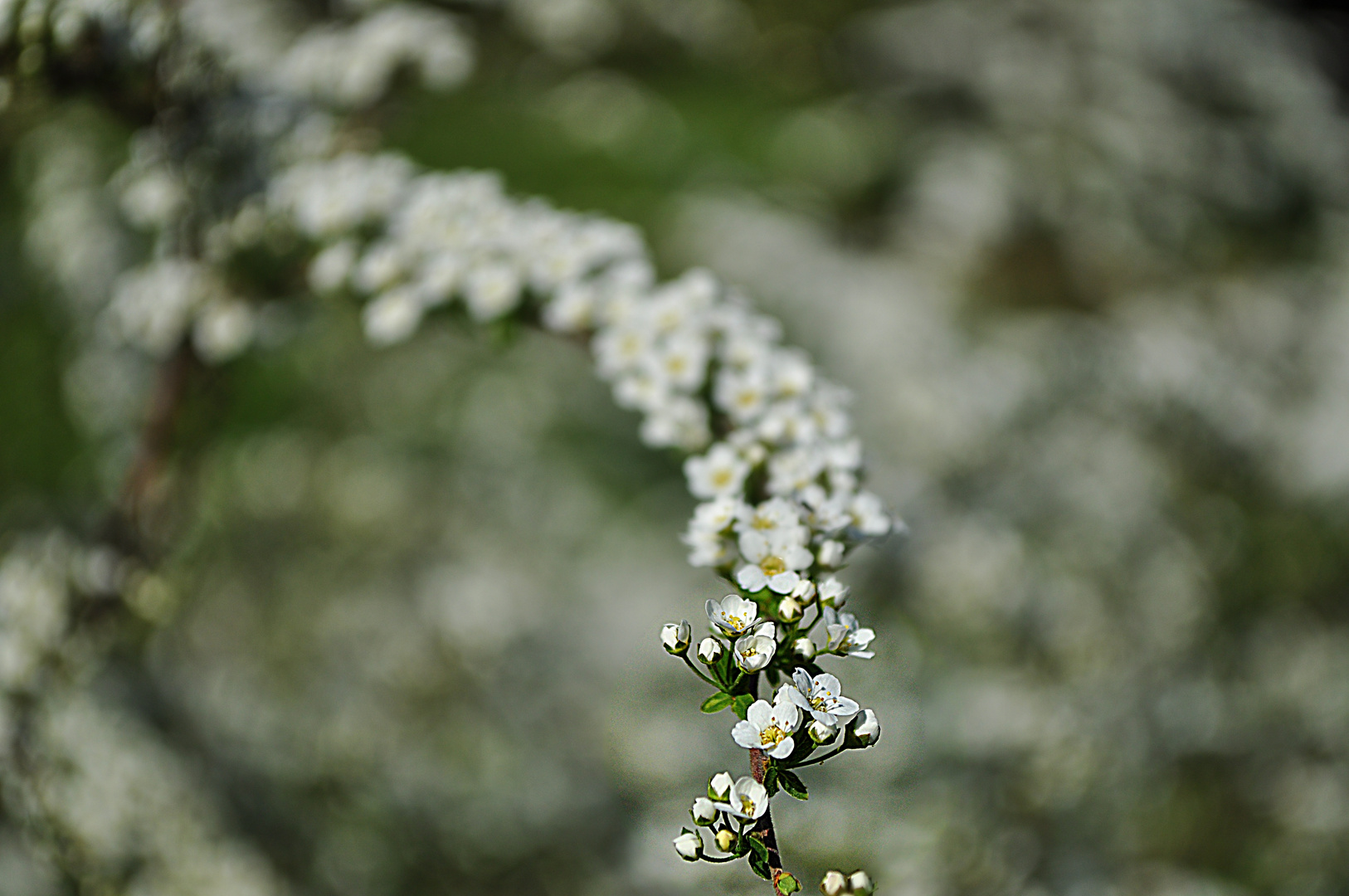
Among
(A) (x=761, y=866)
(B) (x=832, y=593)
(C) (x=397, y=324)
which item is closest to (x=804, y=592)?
(B) (x=832, y=593)

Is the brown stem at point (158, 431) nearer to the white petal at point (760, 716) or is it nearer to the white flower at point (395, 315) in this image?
the white flower at point (395, 315)

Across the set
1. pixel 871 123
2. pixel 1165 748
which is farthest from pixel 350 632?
pixel 871 123

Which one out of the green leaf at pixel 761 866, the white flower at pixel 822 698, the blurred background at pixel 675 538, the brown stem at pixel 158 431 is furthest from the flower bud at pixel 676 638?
the brown stem at pixel 158 431

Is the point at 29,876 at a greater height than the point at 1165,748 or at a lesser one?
lesser

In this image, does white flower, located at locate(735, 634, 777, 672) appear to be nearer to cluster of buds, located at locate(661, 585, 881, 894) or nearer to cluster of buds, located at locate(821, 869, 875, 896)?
cluster of buds, located at locate(661, 585, 881, 894)

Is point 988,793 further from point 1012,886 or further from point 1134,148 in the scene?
point 1134,148

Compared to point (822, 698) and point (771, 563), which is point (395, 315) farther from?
point (822, 698)
